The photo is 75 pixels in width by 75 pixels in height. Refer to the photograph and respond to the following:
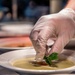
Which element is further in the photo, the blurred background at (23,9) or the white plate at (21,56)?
the blurred background at (23,9)

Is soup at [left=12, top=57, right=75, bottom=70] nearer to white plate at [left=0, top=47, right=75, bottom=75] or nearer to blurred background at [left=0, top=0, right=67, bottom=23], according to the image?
white plate at [left=0, top=47, right=75, bottom=75]

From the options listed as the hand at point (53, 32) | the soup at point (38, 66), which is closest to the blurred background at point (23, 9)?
the hand at point (53, 32)

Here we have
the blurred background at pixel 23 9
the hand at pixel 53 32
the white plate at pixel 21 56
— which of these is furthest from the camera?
the blurred background at pixel 23 9

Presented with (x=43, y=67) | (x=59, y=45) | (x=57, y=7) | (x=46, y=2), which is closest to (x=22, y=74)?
(x=43, y=67)

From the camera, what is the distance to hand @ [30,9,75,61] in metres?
0.79

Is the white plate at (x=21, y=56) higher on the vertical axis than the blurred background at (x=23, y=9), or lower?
higher

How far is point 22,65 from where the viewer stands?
28.8 inches

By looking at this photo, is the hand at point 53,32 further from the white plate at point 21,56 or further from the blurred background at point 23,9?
the blurred background at point 23,9

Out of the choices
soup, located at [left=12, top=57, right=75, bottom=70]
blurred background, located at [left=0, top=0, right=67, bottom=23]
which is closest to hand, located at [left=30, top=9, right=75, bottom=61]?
soup, located at [left=12, top=57, right=75, bottom=70]

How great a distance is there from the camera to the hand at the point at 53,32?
788 millimetres

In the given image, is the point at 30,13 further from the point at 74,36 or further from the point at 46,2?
the point at 74,36

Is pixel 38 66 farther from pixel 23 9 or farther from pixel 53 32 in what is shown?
pixel 23 9

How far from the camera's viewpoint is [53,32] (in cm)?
86

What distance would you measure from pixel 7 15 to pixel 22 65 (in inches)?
210
